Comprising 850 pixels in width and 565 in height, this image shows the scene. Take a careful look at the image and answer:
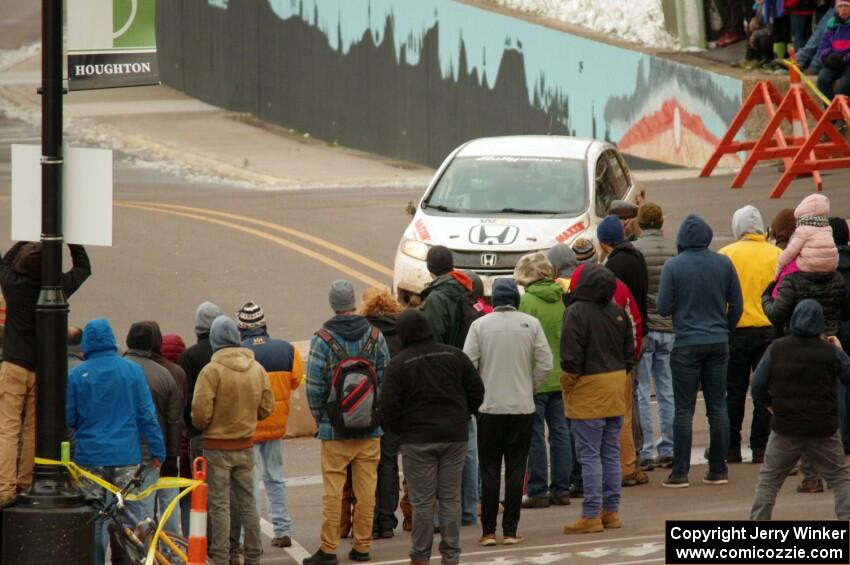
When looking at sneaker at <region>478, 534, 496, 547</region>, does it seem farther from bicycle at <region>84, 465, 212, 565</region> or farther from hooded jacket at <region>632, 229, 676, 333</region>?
hooded jacket at <region>632, 229, 676, 333</region>

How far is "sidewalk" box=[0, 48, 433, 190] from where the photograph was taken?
27719 millimetres

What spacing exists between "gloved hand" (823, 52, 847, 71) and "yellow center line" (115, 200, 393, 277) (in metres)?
6.95

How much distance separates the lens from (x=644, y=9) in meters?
27.4

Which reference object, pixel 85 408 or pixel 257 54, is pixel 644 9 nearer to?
pixel 257 54

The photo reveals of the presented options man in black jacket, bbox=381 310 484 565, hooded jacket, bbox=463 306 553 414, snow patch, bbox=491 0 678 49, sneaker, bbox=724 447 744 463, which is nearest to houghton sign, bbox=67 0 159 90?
man in black jacket, bbox=381 310 484 565

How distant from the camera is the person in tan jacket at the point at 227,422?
Answer: 9.76m

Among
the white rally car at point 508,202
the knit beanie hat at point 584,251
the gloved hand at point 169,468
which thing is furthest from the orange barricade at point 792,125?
the gloved hand at point 169,468

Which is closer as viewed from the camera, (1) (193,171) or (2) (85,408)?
(2) (85,408)

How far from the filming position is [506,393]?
10.2m

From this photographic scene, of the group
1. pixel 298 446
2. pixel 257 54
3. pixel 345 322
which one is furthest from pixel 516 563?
pixel 257 54

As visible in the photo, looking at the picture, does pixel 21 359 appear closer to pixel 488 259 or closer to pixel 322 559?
pixel 322 559

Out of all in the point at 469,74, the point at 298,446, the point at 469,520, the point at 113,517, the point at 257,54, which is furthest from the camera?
the point at 257,54

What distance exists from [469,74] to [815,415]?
68.2 feet

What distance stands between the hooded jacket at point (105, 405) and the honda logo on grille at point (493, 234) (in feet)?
20.7
